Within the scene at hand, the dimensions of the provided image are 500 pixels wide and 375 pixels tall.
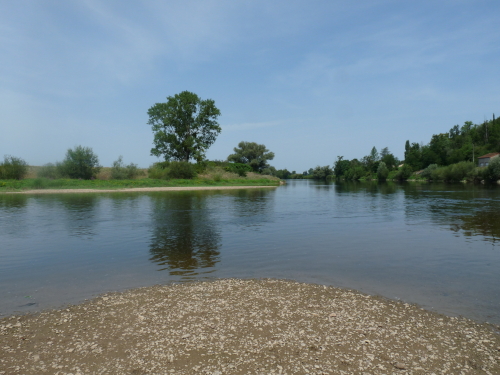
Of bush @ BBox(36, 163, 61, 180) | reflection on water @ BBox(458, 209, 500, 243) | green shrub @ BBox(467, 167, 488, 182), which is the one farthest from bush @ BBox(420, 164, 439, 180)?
bush @ BBox(36, 163, 61, 180)

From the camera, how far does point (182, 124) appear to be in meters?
79.0

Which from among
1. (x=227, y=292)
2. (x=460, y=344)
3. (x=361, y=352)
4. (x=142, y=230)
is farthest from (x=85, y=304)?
(x=142, y=230)

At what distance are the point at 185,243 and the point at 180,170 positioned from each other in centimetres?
5867

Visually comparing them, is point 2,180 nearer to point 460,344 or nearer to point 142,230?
point 142,230

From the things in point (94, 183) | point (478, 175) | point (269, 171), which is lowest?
point (478, 175)

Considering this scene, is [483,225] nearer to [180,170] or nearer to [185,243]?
[185,243]

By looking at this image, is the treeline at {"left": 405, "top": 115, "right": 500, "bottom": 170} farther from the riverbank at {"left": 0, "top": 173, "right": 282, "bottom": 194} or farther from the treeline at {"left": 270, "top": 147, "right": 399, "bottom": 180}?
the riverbank at {"left": 0, "top": 173, "right": 282, "bottom": 194}

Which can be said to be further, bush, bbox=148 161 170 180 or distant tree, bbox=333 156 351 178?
distant tree, bbox=333 156 351 178

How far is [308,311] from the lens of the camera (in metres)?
7.31

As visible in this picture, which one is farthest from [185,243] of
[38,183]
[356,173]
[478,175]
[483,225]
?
[356,173]

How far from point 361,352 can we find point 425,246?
10.6 meters

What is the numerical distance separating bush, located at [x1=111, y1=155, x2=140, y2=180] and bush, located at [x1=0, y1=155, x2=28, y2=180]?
1487 centimetres

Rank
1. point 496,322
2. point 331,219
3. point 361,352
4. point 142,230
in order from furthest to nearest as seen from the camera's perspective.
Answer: point 331,219 < point 142,230 < point 496,322 < point 361,352

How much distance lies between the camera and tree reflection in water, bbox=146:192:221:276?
38.2 ft
